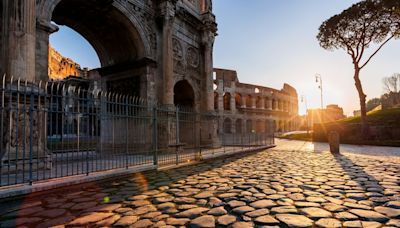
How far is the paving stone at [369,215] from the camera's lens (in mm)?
2728

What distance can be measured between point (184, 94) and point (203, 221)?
10874mm

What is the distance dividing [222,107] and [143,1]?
26182 mm

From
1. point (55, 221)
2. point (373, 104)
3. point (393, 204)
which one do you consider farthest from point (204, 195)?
point (373, 104)

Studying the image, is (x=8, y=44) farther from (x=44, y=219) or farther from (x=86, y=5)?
(x=44, y=219)

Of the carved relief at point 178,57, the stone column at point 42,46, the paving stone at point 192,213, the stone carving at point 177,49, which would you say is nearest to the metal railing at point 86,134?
the stone column at point 42,46

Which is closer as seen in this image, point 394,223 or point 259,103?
point 394,223

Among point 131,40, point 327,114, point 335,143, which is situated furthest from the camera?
point 327,114

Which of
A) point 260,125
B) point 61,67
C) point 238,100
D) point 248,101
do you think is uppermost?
point 61,67

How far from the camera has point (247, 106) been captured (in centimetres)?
4066

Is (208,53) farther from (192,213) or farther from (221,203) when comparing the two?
(192,213)

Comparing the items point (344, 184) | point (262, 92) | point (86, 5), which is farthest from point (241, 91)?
point (344, 184)

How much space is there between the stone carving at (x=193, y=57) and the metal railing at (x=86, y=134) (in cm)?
255

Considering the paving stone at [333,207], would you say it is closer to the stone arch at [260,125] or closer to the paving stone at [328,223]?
the paving stone at [328,223]

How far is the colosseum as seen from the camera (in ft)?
120
